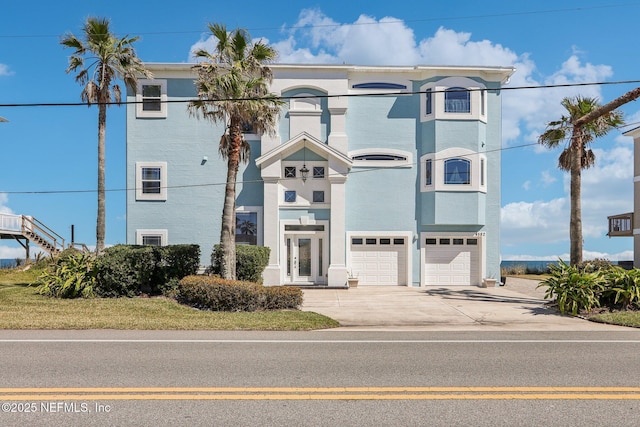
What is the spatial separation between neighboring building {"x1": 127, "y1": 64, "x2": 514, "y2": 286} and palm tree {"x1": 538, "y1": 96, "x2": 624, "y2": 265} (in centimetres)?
272

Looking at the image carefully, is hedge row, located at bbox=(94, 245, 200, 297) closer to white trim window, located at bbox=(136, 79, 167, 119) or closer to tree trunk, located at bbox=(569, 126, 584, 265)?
white trim window, located at bbox=(136, 79, 167, 119)

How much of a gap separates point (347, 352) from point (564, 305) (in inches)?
347

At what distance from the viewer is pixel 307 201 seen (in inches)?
892

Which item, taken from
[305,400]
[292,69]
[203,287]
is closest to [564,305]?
[203,287]

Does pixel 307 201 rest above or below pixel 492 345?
above

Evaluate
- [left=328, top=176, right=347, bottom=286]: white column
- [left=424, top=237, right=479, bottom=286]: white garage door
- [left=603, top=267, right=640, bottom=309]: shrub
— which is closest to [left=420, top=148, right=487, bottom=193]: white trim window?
[left=424, top=237, right=479, bottom=286]: white garage door

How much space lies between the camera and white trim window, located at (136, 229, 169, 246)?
22.7 m

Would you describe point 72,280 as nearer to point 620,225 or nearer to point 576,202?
point 576,202

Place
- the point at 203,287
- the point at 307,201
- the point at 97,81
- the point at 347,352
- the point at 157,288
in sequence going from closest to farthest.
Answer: the point at 347,352, the point at 203,287, the point at 157,288, the point at 97,81, the point at 307,201

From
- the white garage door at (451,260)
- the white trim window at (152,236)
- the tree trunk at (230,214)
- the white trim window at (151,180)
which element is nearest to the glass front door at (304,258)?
the white garage door at (451,260)

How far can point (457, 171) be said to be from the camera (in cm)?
2242

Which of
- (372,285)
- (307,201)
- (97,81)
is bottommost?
(372,285)

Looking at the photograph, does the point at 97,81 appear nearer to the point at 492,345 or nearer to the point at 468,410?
the point at 492,345

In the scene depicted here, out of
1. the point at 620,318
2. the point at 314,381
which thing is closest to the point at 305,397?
the point at 314,381
